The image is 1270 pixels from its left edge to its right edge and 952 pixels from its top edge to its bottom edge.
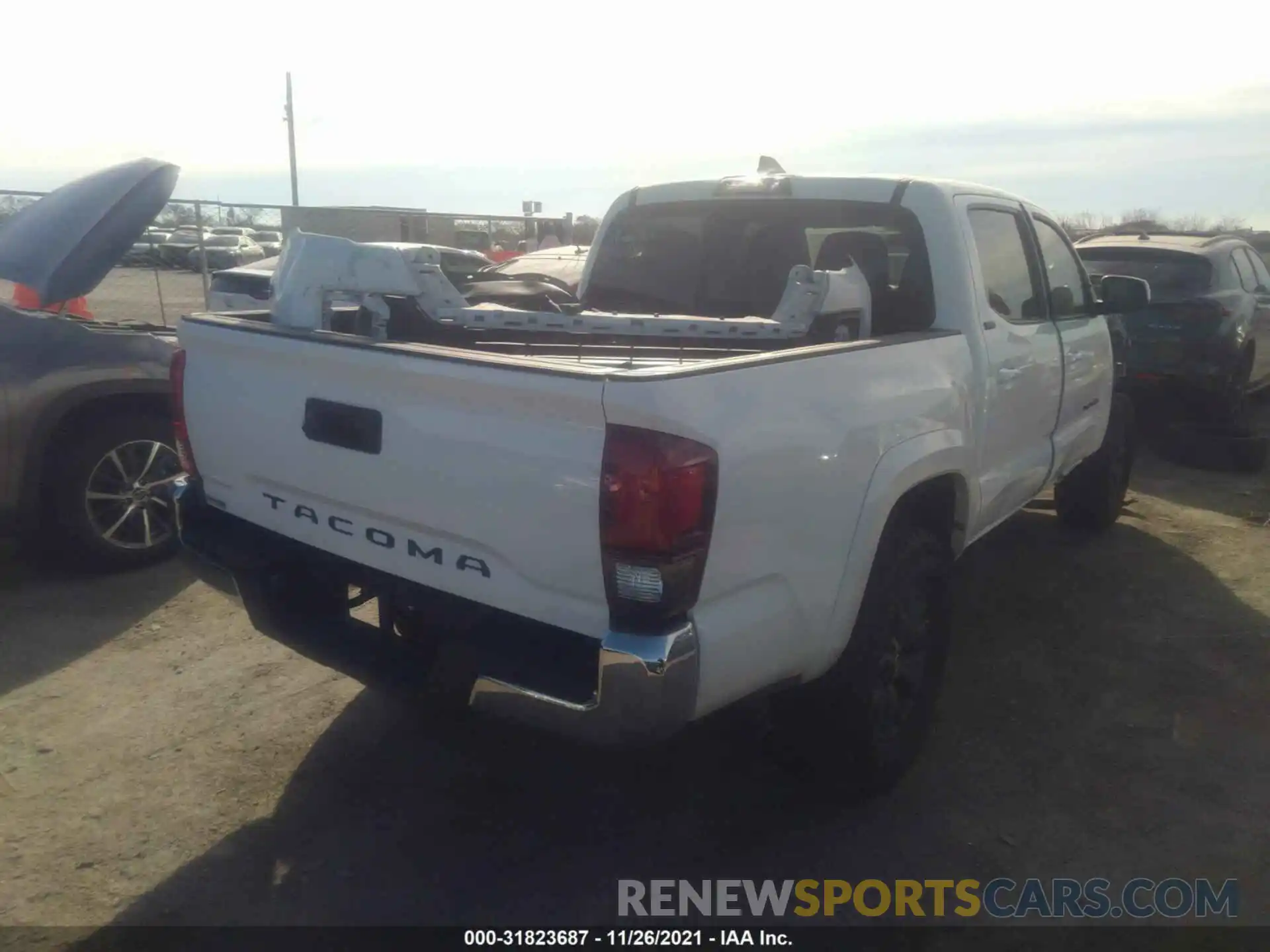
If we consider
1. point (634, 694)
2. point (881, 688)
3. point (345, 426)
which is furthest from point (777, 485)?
point (345, 426)

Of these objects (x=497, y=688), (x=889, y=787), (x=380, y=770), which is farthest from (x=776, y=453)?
(x=380, y=770)

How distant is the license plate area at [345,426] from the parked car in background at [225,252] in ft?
36.9

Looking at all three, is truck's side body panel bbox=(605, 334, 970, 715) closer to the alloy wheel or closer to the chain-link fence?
the alloy wheel

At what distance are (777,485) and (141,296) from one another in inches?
462

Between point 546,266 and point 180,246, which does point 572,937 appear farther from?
point 180,246

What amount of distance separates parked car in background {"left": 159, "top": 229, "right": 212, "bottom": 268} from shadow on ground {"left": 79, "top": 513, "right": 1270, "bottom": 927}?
35.0 feet

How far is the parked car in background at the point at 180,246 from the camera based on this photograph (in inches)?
508

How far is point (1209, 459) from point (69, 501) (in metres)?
7.83

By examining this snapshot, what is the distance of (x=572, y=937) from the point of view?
9.09ft

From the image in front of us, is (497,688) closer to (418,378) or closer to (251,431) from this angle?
(418,378)

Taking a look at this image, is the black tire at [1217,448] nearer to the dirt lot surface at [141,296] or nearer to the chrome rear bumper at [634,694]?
the chrome rear bumper at [634,694]

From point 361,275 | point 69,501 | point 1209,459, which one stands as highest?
point 361,275

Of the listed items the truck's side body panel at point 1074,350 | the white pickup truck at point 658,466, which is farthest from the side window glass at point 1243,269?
the white pickup truck at point 658,466

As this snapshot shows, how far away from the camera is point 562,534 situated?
2.38 m
